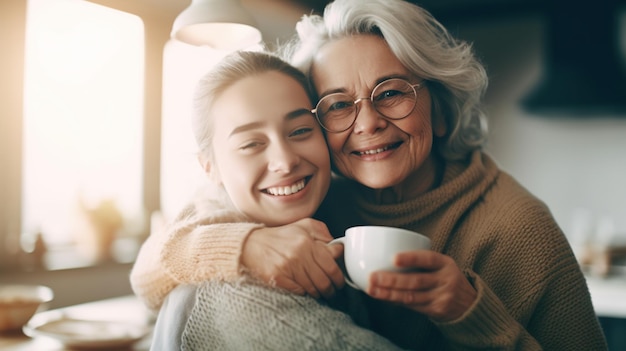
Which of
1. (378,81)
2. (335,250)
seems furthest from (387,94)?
(335,250)

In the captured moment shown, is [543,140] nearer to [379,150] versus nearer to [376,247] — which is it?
[379,150]

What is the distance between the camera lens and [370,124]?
123cm

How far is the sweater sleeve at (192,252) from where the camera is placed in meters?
0.96

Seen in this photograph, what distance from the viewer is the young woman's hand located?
916mm

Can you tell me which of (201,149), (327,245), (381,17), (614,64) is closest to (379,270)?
(327,245)

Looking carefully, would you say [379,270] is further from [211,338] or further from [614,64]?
[614,64]

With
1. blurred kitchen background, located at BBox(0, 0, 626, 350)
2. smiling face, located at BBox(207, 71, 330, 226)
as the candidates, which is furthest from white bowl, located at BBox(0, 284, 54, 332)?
smiling face, located at BBox(207, 71, 330, 226)

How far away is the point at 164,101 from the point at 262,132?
104 inches

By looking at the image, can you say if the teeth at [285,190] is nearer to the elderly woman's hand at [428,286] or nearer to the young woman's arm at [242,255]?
the young woman's arm at [242,255]

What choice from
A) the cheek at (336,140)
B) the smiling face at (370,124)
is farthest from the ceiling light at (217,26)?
the cheek at (336,140)

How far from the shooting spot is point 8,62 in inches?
110

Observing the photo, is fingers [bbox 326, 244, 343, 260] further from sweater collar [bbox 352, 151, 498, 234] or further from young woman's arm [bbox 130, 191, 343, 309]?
sweater collar [bbox 352, 151, 498, 234]

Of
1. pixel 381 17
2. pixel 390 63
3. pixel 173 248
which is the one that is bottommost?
pixel 173 248

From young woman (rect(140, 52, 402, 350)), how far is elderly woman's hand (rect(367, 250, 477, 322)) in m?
0.09
